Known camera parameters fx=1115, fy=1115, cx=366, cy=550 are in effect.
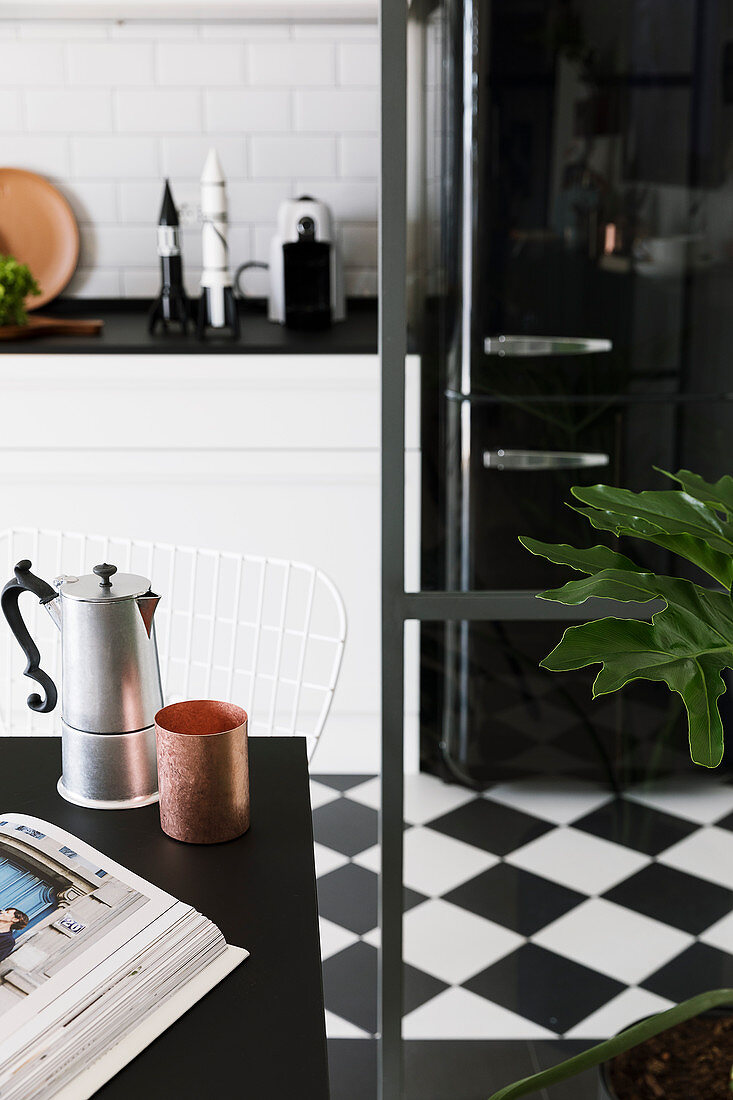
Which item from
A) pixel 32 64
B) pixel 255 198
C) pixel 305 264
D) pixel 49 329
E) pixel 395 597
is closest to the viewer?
pixel 395 597

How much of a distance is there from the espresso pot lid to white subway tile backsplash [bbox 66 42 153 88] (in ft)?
7.32

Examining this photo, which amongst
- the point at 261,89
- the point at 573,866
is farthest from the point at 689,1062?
the point at 261,89

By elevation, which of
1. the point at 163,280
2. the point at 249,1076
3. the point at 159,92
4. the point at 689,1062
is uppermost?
the point at 159,92

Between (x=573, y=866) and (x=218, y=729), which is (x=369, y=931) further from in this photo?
(x=218, y=729)

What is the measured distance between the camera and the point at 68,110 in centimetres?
288

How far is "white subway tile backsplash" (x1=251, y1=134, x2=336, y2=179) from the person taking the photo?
292 centimetres

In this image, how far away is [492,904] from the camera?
6.73 ft

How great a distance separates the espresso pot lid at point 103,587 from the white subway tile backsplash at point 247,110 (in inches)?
A: 85.8

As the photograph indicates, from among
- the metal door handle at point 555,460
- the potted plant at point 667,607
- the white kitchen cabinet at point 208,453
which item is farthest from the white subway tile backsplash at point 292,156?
the potted plant at point 667,607

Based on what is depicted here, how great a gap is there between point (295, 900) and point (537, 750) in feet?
5.03

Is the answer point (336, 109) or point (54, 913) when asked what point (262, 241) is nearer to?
point (336, 109)

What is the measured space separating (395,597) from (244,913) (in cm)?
54

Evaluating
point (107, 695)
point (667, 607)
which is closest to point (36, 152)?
point (107, 695)

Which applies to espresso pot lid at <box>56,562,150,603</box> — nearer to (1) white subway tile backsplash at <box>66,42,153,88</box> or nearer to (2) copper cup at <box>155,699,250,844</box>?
(2) copper cup at <box>155,699,250,844</box>
